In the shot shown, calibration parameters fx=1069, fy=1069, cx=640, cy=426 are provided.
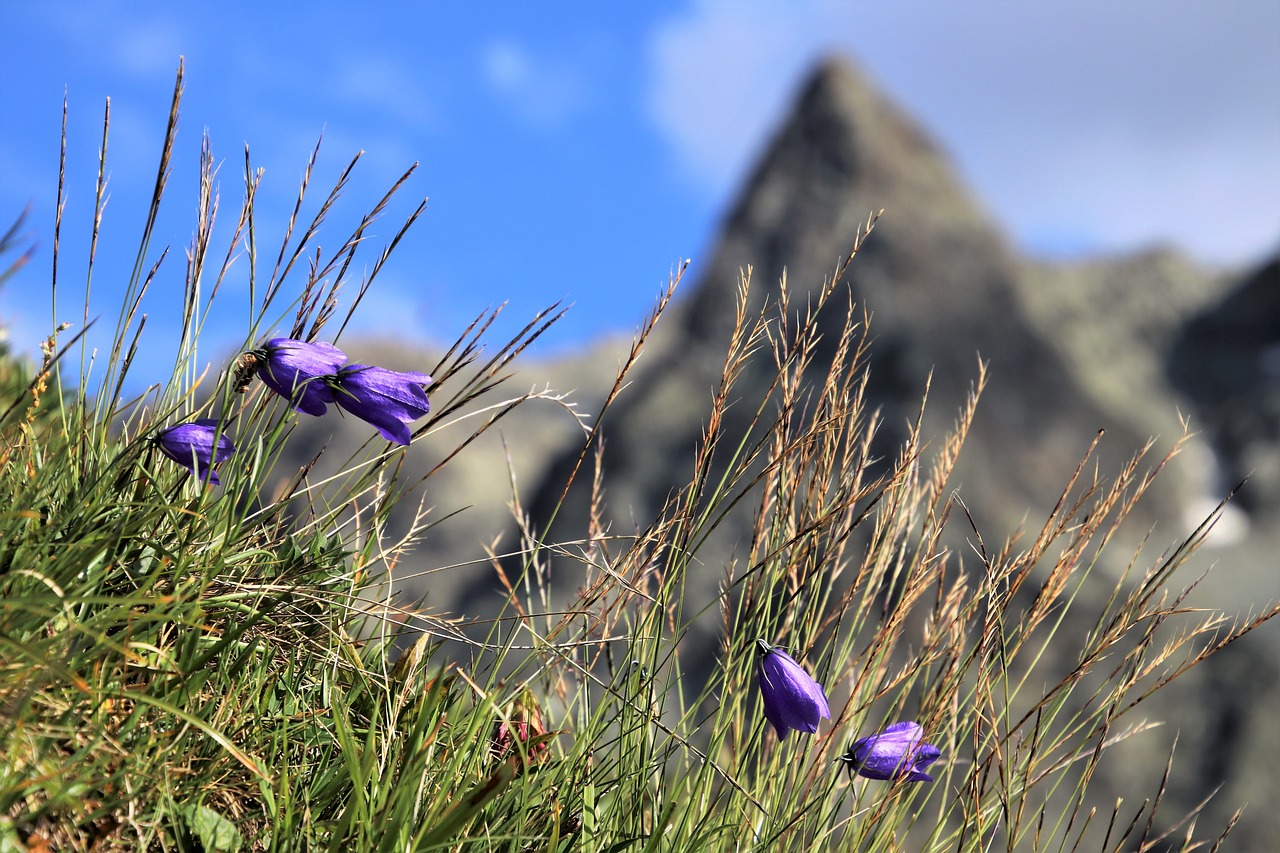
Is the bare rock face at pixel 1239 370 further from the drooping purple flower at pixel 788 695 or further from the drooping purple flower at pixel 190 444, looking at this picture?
the drooping purple flower at pixel 190 444

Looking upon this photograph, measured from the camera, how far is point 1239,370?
14188 mm

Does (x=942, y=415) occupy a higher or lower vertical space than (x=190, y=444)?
higher

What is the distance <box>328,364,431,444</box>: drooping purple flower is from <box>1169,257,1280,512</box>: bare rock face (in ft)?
32.2

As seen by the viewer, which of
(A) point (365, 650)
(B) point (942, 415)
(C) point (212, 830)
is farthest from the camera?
(B) point (942, 415)

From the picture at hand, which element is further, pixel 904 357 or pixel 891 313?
pixel 891 313

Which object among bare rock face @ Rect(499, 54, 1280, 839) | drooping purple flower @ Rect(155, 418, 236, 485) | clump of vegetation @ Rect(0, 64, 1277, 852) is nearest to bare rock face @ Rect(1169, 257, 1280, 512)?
bare rock face @ Rect(499, 54, 1280, 839)

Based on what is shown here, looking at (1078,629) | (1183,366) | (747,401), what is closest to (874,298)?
(747,401)

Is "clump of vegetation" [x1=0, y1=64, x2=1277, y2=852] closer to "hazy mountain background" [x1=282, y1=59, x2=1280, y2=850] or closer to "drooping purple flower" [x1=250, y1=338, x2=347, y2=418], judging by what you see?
"drooping purple flower" [x1=250, y1=338, x2=347, y2=418]

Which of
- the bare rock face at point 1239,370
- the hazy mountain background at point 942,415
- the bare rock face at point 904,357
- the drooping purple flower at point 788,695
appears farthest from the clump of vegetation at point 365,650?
the bare rock face at point 1239,370

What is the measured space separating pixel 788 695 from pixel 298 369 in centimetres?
76

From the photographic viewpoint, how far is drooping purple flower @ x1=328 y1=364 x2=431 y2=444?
4.36 feet

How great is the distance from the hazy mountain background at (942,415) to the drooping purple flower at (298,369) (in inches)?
193

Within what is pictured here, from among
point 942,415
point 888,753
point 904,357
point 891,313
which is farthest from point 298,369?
point 891,313

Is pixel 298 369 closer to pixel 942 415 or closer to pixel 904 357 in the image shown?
pixel 942 415
